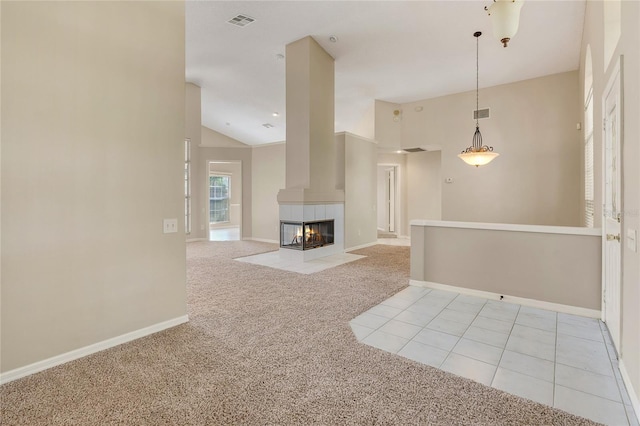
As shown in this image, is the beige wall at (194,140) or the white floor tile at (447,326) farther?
the beige wall at (194,140)

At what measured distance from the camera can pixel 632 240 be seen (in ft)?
6.23

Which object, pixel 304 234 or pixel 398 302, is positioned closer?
pixel 398 302

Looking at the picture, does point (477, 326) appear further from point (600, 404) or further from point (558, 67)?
point (558, 67)

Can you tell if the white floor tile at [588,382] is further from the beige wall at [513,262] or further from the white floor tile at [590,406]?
the beige wall at [513,262]

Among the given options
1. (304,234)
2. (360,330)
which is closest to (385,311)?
(360,330)

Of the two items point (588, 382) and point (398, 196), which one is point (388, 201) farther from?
point (588, 382)

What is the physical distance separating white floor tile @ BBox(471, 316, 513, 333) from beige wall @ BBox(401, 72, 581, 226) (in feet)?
15.2

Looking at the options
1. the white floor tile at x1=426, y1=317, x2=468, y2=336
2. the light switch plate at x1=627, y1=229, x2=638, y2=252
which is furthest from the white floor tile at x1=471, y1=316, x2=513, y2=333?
the light switch plate at x1=627, y1=229, x2=638, y2=252

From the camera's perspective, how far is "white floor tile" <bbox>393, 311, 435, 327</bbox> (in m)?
→ 3.00

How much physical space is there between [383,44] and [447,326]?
4896 mm

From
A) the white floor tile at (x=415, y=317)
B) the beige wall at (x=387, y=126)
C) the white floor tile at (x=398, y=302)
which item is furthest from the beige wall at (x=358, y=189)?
the white floor tile at (x=415, y=317)

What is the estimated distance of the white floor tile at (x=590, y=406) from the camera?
168 centimetres

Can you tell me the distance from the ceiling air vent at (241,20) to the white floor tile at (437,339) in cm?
521

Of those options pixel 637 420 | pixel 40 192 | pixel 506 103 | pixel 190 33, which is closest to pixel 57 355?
pixel 40 192
